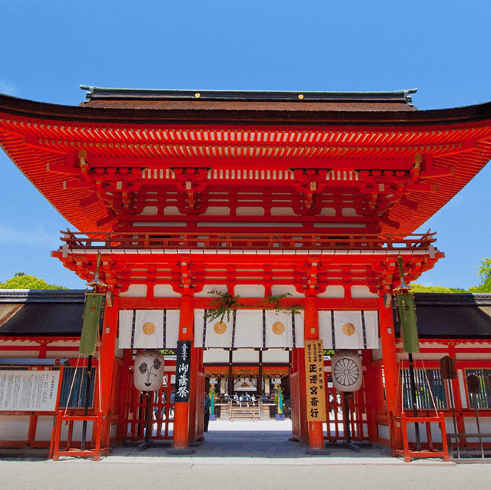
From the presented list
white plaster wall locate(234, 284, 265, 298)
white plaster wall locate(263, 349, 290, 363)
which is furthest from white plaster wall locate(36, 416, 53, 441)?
white plaster wall locate(263, 349, 290, 363)

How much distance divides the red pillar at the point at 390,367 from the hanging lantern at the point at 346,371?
106 cm

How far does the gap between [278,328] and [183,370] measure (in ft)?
8.42

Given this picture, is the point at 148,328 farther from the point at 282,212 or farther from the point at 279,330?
the point at 282,212

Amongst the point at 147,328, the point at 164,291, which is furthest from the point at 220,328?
the point at 147,328

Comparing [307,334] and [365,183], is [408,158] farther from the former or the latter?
[307,334]

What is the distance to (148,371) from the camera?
36.8ft

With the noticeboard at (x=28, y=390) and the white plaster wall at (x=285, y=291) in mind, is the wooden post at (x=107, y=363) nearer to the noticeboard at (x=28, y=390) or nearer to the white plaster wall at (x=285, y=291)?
the noticeboard at (x=28, y=390)

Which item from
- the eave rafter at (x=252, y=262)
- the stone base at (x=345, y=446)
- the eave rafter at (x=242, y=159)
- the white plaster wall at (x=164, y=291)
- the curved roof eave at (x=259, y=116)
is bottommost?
the stone base at (x=345, y=446)

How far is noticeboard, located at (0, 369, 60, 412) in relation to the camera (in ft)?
32.1

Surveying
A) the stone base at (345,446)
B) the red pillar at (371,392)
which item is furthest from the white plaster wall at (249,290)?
the stone base at (345,446)

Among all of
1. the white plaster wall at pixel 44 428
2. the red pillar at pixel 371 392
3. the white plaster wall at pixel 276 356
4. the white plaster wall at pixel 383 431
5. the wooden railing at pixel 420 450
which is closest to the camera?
the wooden railing at pixel 420 450

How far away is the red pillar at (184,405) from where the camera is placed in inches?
388

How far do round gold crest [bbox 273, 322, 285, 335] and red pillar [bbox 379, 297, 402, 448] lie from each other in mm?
2471

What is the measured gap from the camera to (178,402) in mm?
9930
